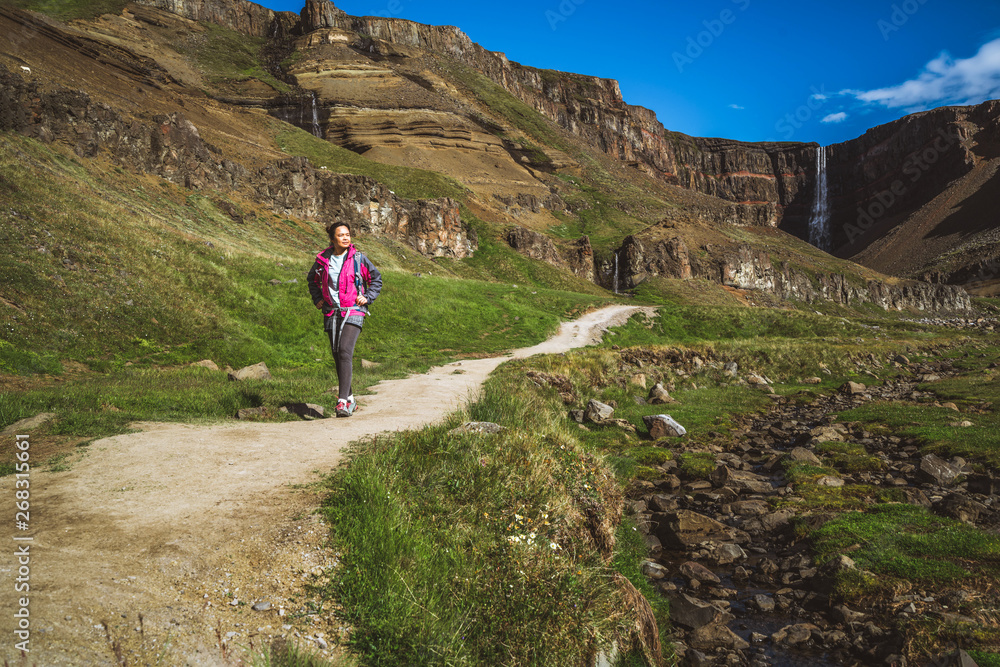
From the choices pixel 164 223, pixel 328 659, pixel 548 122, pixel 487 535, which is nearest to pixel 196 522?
pixel 328 659

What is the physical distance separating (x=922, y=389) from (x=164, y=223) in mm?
35939

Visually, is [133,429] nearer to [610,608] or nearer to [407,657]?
[407,657]

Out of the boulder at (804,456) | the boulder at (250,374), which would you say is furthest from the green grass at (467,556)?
the boulder at (250,374)

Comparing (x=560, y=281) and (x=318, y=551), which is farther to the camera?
(x=560, y=281)

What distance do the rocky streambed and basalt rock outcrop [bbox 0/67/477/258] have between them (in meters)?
35.2

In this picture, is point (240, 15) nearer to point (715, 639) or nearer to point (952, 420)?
point (952, 420)

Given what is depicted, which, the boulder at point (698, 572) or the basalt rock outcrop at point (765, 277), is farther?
the basalt rock outcrop at point (765, 277)

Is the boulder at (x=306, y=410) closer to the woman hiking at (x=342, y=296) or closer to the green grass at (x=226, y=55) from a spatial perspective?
the woman hiking at (x=342, y=296)

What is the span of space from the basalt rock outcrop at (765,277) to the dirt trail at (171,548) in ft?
209

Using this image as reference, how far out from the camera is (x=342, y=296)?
8.45 m

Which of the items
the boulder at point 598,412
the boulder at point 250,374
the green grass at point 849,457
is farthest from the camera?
the boulder at point 598,412

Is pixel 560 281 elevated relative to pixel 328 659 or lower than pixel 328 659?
elevated

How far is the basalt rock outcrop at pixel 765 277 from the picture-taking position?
68.2 meters

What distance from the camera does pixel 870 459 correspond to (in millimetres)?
10719
